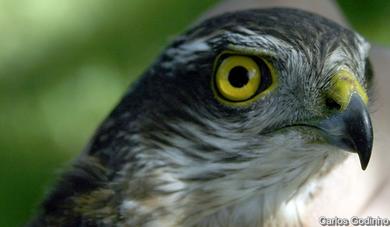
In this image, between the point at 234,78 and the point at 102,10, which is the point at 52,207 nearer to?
the point at 234,78

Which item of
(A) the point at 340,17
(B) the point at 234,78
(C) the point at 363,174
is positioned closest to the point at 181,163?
(B) the point at 234,78

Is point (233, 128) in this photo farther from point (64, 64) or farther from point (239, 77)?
point (64, 64)

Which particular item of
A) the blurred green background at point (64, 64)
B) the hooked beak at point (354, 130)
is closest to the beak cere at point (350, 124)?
the hooked beak at point (354, 130)

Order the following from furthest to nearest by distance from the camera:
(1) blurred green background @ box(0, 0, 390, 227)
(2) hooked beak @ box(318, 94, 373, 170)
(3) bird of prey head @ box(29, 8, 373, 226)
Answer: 1. (1) blurred green background @ box(0, 0, 390, 227)
2. (3) bird of prey head @ box(29, 8, 373, 226)
3. (2) hooked beak @ box(318, 94, 373, 170)

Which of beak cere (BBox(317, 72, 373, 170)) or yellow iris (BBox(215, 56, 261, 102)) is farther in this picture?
yellow iris (BBox(215, 56, 261, 102))

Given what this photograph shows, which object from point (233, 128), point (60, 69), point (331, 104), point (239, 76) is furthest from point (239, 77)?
point (60, 69)

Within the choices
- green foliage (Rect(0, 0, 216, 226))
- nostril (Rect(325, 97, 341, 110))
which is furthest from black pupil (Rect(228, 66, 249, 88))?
green foliage (Rect(0, 0, 216, 226))

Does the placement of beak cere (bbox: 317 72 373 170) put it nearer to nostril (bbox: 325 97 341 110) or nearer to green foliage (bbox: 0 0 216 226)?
nostril (bbox: 325 97 341 110)
